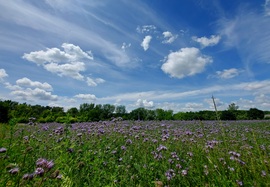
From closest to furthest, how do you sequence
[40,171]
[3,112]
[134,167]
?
[40,171]
[134,167]
[3,112]

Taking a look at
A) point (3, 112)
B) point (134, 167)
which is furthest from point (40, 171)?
point (3, 112)

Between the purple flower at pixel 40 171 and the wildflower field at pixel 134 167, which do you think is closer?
the purple flower at pixel 40 171

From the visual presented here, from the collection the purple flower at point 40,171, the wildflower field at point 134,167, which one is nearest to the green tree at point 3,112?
the wildflower field at point 134,167

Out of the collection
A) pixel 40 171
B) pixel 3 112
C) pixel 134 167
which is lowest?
pixel 134 167

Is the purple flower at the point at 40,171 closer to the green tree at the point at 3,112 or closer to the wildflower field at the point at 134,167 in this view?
the wildflower field at the point at 134,167

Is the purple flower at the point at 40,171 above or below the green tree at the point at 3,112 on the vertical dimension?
below

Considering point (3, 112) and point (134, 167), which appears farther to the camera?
point (3, 112)

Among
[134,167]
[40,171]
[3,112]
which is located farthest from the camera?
[3,112]

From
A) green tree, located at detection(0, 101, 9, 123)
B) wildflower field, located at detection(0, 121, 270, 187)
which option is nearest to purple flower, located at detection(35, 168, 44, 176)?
wildflower field, located at detection(0, 121, 270, 187)

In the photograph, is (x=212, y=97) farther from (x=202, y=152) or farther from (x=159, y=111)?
(x=159, y=111)

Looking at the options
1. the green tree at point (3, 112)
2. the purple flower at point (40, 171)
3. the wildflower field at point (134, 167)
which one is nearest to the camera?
the purple flower at point (40, 171)

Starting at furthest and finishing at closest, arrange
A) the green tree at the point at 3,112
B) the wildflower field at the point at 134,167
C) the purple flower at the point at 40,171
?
1. the green tree at the point at 3,112
2. the wildflower field at the point at 134,167
3. the purple flower at the point at 40,171

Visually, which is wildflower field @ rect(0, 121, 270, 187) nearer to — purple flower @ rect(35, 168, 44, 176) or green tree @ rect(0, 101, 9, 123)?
purple flower @ rect(35, 168, 44, 176)

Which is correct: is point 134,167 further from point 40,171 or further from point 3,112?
point 3,112
